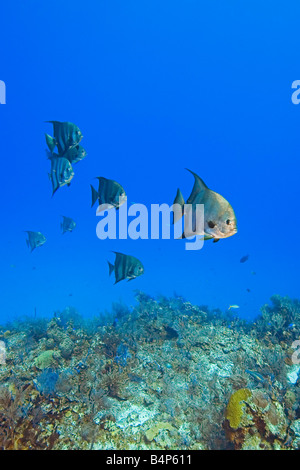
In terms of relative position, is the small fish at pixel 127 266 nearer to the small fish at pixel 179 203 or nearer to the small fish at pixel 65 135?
the small fish at pixel 179 203

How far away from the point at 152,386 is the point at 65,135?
5.22 m

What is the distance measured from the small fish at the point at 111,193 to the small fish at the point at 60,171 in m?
0.67

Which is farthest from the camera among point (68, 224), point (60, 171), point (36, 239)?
point (68, 224)

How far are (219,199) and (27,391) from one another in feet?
16.3

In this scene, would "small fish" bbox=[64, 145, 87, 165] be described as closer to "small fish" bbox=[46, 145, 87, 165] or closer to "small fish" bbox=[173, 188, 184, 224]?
"small fish" bbox=[46, 145, 87, 165]

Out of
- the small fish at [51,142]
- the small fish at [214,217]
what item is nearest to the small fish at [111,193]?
the small fish at [51,142]

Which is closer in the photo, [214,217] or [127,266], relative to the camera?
[214,217]

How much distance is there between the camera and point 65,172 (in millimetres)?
4363

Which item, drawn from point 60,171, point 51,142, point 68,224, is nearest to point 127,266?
point 60,171

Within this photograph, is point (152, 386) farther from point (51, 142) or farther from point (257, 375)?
point (51, 142)

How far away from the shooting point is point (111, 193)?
416cm

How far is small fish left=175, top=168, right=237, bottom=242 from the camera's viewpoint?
2324 millimetres

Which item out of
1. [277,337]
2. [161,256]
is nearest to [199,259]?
[161,256]
